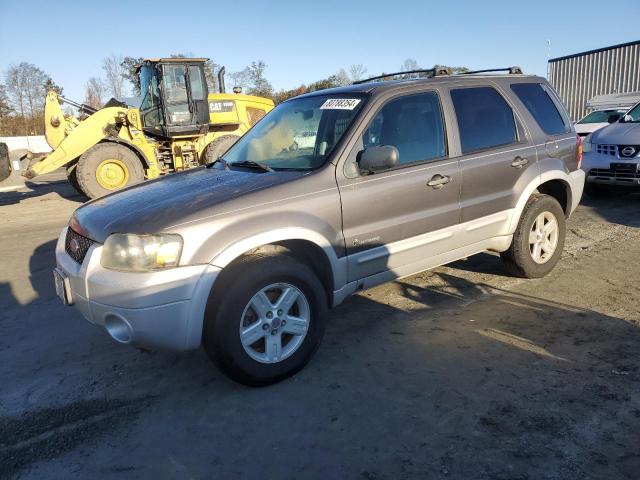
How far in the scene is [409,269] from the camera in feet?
12.7

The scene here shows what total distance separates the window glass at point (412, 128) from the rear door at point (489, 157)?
0.21 m

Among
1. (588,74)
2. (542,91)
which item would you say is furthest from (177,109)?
(588,74)

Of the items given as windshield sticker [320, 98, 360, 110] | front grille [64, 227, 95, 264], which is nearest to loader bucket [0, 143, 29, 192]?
front grille [64, 227, 95, 264]

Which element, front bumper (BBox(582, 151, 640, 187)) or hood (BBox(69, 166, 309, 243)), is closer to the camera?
hood (BBox(69, 166, 309, 243))

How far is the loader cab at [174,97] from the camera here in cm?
1112

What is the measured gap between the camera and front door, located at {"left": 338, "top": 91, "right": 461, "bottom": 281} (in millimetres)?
3471

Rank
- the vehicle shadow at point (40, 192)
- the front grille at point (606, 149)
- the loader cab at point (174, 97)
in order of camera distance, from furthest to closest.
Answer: the vehicle shadow at point (40, 192) → the loader cab at point (174, 97) → the front grille at point (606, 149)

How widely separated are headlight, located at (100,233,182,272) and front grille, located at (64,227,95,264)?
0.34 m

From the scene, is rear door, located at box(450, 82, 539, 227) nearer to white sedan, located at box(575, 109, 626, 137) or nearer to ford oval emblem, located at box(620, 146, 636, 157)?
ford oval emblem, located at box(620, 146, 636, 157)

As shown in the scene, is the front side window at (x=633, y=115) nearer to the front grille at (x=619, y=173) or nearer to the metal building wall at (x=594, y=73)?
the front grille at (x=619, y=173)

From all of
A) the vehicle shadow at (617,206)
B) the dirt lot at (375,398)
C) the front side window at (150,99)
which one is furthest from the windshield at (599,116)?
the front side window at (150,99)

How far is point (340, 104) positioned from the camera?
3857 millimetres

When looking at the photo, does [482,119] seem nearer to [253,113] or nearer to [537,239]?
[537,239]

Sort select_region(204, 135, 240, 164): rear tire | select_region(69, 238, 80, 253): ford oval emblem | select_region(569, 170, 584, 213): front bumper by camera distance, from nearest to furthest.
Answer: select_region(69, 238, 80, 253): ford oval emblem → select_region(569, 170, 584, 213): front bumper → select_region(204, 135, 240, 164): rear tire
